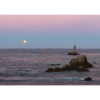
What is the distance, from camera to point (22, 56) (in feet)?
34.3

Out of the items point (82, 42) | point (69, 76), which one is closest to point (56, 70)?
point (69, 76)

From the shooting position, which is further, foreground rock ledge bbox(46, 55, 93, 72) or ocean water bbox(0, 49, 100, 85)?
foreground rock ledge bbox(46, 55, 93, 72)

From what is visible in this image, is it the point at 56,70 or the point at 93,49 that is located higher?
the point at 93,49

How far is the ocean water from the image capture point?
9.92 metres

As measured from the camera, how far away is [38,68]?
33.4 feet

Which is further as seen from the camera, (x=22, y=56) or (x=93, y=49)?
(x=22, y=56)

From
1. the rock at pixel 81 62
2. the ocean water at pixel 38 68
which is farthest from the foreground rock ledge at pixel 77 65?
the ocean water at pixel 38 68

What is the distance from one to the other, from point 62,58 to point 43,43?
29.5 inches

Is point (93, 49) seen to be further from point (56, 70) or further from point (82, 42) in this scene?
point (56, 70)

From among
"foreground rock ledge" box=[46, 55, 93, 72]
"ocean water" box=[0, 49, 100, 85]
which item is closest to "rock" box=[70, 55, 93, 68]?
"foreground rock ledge" box=[46, 55, 93, 72]

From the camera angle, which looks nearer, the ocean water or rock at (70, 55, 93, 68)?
the ocean water

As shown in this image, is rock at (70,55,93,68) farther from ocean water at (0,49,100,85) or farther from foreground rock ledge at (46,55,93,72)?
ocean water at (0,49,100,85)

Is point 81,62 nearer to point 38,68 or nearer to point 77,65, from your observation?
point 77,65
